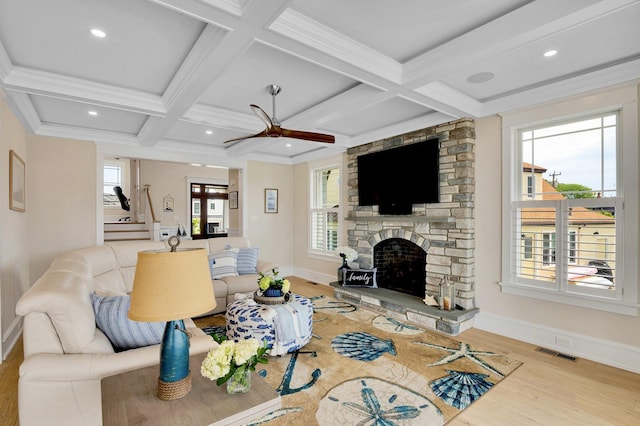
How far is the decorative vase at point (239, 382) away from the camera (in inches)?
54.4

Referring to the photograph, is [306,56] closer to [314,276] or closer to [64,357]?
[64,357]

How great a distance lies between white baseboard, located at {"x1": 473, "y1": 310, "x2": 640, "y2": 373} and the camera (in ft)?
9.36

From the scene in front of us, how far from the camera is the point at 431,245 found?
4242 millimetres

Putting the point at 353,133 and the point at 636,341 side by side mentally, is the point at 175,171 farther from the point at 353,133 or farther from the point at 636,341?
the point at 636,341

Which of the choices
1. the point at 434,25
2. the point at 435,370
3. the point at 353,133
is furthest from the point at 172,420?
the point at 353,133

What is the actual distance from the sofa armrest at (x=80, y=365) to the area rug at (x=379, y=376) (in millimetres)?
860

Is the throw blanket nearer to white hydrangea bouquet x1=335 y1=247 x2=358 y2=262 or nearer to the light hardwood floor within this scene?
the light hardwood floor

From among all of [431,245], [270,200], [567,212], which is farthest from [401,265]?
[270,200]

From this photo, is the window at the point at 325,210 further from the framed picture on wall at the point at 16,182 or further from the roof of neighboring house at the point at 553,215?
the framed picture on wall at the point at 16,182

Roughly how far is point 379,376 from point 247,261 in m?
2.81

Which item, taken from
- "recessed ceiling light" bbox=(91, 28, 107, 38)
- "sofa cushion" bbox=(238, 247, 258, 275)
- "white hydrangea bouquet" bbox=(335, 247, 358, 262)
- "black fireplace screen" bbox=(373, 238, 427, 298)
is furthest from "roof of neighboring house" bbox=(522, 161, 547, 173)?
"recessed ceiling light" bbox=(91, 28, 107, 38)

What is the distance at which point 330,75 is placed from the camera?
9.79 ft

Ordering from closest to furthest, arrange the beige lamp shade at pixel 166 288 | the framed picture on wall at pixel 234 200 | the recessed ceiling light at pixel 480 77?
the beige lamp shade at pixel 166 288 < the recessed ceiling light at pixel 480 77 < the framed picture on wall at pixel 234 200

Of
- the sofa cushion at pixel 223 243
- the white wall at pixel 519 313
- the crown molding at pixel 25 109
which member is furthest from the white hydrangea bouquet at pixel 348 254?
the crown molding at pixel 25 109
